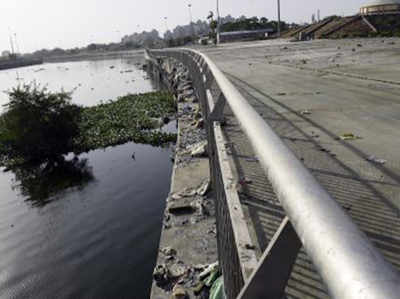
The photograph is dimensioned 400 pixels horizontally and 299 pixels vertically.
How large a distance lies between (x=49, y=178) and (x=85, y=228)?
6.24 m

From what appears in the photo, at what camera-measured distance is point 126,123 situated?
76.2 ft

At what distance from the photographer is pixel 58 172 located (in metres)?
17.5

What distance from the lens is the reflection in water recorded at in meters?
15.0

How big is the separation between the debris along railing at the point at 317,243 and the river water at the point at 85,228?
25.1 ft

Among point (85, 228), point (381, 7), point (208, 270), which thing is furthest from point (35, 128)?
point (381, 7)

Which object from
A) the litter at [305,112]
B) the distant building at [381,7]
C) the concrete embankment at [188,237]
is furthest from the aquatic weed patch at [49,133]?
the distant building at [381,7]

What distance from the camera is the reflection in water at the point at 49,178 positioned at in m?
15.0

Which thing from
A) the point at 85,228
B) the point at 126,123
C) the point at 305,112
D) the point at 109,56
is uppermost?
the point at 109,56

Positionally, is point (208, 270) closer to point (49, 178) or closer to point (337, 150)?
point (337, 150)

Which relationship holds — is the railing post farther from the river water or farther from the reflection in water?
the reflection in water

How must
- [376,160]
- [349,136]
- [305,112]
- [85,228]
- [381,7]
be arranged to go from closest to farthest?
1. [376,160]
2. [349,136]
3. [305,112]
4. [85,228]
5. [381,7]

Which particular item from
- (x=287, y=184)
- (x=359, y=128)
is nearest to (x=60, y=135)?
(x=359, y=128)

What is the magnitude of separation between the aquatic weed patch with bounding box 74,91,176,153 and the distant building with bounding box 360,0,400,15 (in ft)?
160

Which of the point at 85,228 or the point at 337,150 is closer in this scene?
the point at 337,150
